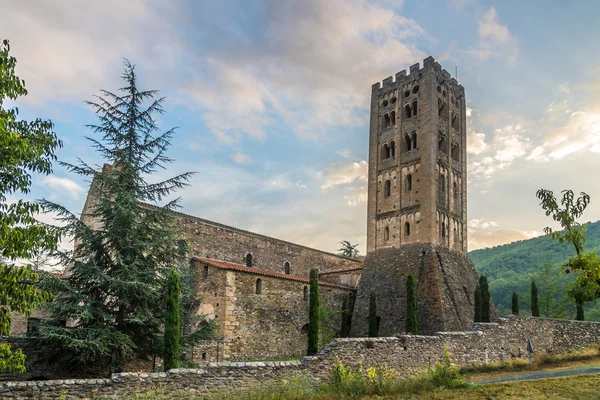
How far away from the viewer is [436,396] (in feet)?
40.3

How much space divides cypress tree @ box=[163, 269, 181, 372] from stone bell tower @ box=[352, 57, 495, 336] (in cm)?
1703

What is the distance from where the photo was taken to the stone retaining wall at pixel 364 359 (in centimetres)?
1103

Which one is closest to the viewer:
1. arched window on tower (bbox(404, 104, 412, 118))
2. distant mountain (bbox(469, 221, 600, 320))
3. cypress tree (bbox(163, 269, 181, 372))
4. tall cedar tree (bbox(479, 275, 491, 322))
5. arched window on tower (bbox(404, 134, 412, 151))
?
cypress tree (bbox(163, 269, 181, 372))

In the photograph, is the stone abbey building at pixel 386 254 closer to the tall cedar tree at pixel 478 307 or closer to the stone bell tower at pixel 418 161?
the stone bell tower at pixel 418 161

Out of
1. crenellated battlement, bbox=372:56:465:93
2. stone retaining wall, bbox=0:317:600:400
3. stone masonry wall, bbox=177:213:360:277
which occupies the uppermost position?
crenellated battlement, bbox=372:56:465:93

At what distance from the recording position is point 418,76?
36.0 metres

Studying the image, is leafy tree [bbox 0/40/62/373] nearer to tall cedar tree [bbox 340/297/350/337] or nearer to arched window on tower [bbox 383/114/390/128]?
tall cedar tree [bbox 340/297/350/337]

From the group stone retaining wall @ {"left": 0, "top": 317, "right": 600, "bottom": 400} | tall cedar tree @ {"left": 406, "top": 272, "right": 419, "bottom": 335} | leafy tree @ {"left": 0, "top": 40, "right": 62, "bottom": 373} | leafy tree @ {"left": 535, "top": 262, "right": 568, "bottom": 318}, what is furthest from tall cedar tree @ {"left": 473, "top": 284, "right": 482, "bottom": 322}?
leafy tree @ {"left": 0, "top": 40, "right": 62, "bottom": 373}

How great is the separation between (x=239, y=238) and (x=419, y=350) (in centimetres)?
1801

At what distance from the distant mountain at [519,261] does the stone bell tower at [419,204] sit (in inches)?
970

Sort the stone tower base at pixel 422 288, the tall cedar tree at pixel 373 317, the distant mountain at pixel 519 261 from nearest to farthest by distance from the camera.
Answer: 1. the stone tower base at pixel 422 288
2. the tall cedar tree at pixel 373 317
3. the distant mountain at pixel 519 261

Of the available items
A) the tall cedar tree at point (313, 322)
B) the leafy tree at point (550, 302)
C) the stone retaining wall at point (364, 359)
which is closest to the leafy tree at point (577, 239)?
the stone retaining wall at point (364, 359)

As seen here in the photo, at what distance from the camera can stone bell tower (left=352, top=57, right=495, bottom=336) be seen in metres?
29.5

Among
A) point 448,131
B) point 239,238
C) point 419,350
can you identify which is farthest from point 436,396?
point 448,131
